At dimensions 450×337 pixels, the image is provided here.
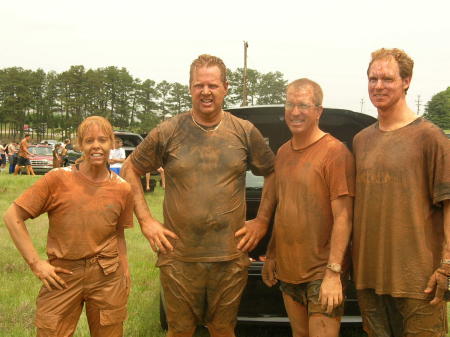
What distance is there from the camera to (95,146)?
2617mm

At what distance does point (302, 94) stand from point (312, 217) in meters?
0.70

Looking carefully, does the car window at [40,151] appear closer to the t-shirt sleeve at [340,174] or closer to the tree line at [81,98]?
the t-shirt sleeve at [340,174]

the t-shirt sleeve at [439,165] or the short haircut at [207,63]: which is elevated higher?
the short haircut at [207,63]

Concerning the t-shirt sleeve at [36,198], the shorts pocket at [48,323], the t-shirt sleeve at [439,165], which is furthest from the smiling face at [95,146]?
the t-shirt sleeve at [439,165]

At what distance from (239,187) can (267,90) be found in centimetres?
9447

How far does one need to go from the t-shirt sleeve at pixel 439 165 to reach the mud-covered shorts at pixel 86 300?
1.78 m

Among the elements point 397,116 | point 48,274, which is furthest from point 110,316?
point 397,116

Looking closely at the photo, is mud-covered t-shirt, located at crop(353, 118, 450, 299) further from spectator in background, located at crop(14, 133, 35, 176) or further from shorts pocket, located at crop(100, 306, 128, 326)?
spectator in background, located at crop(14, 133, 35, 176)

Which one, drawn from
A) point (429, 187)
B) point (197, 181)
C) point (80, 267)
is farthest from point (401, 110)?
point (80, 267)

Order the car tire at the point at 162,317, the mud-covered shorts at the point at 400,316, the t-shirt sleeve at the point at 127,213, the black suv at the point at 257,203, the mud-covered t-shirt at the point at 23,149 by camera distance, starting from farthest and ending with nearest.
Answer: the mud-covered t-shirt at the point at 23,149
the car tire at the point at 162,317
the black suv at the point at 257,203
the t-shirt sleeve at the point at 127,213
the mud-covered shorts at the point at 400,316

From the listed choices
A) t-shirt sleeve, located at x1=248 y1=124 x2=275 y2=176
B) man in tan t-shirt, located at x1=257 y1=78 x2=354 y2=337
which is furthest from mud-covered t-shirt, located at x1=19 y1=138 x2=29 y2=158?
man in tan t-shirt, located at x1=257 y1=78 x2=354 y2=337

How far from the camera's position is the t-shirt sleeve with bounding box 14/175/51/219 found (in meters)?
2.53

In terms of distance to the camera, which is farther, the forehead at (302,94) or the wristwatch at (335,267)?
the forehead at (302,94)

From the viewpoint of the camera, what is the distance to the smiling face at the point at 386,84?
2438 mm
